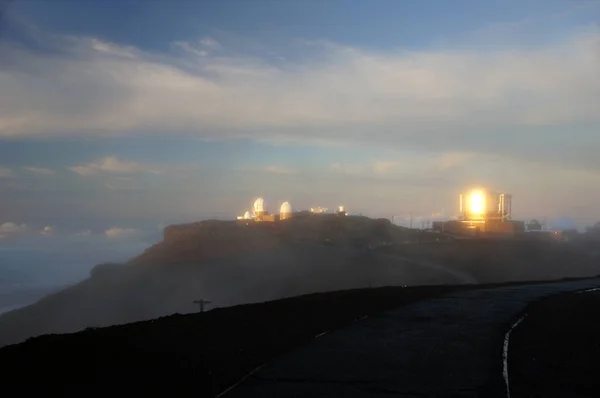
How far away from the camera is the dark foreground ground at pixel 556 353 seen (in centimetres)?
865

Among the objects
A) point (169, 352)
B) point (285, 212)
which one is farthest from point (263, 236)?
point (169, 352)

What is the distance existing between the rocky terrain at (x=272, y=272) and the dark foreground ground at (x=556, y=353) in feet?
145

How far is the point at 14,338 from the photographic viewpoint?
6769 centimetres

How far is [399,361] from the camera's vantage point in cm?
988

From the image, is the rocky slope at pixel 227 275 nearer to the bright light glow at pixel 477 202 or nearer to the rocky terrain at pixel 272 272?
the rocky terrain at pixel 272 272

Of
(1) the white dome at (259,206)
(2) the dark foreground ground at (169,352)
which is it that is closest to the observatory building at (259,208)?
(1) the white dome at (259,206)

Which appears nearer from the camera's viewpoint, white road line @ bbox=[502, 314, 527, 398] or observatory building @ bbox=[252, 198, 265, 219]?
white road line @ bbox=[502, 314, 527, 398]

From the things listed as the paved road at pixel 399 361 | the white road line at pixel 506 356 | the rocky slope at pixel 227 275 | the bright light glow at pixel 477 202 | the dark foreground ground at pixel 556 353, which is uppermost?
the bright light glow at pixel 477 202

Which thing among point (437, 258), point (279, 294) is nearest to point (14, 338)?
point (279, 294)

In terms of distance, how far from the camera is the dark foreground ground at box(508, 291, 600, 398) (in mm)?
8648

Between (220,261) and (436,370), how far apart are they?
85717mm

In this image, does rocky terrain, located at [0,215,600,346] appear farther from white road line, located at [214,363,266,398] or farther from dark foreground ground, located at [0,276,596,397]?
white road line, located at [214,363,266,398]

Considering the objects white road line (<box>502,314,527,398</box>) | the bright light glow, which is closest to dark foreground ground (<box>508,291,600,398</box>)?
white road line (<box>502,314,527,398</box>)

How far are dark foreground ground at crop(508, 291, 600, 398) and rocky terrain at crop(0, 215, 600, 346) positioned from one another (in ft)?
145
